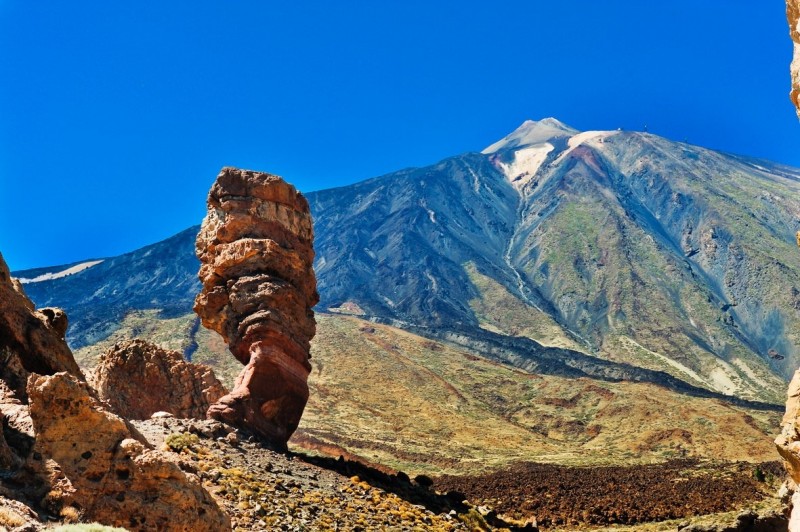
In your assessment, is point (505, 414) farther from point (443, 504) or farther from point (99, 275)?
point (99, 275)

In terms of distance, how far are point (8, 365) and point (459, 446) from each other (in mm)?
43741

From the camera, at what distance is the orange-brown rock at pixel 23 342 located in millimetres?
12477

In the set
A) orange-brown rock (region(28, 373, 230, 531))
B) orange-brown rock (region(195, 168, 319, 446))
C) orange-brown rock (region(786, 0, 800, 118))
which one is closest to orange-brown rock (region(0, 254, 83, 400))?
orange-brown rock (region(28, 373, 230, 531))

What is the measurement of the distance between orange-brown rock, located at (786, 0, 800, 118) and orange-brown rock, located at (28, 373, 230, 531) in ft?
33.8

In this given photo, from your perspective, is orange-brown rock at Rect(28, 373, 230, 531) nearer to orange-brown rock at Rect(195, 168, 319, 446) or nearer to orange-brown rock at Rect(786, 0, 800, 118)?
orange-brown rock at Rect(786, 0, 800, 118)

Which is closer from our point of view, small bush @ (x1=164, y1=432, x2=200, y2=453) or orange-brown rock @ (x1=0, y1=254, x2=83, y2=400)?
orange-brown rock @ (x1=0, y1=254, x2=83, y2=400)

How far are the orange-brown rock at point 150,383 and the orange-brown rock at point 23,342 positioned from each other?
39.4 feet

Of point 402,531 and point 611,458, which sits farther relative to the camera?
point 611,458

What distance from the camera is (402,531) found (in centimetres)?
1805

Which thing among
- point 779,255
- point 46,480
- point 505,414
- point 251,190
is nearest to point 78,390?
point 46,480

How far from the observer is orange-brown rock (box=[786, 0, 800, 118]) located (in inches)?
352

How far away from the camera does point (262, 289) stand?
81.6 ft

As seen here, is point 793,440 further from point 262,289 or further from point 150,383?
point 150,383

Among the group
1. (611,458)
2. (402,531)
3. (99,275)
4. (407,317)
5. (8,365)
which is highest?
(99,275)
